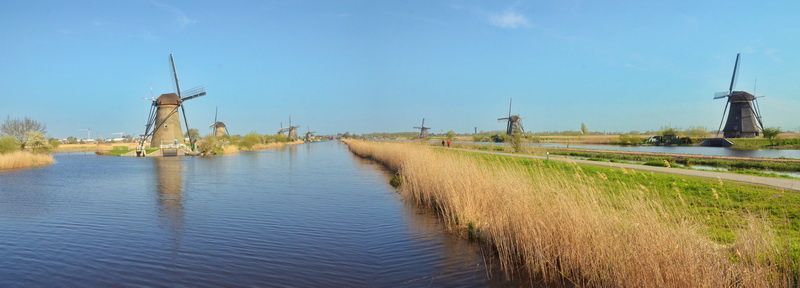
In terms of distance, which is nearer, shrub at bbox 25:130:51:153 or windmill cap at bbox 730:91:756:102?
shrub at bbox 25:130:51:153

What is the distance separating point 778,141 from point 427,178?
60.1 m

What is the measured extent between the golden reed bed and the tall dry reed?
3434cm

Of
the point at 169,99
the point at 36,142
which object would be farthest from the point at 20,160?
the point at 169,99

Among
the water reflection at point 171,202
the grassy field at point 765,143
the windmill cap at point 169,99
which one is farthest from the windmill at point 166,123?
the grassy field at point 765,143

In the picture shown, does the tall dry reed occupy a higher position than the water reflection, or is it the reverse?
the tall dry reed

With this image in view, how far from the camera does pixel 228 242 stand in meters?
10.2

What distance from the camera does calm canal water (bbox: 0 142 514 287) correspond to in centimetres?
768

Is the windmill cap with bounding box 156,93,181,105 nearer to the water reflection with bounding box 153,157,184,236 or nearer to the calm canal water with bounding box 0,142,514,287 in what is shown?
the water reflection with bounding box 153,157,184,236

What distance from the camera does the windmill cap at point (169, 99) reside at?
56.7 metres

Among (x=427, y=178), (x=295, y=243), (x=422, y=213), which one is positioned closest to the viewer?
(x=295, y=243)

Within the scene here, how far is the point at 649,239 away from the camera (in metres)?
5.15

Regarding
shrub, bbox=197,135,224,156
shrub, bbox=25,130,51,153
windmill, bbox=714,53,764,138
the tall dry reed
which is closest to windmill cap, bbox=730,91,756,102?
windmill, bbox=714,53,764,138

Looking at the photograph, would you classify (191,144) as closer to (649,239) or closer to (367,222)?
(367,222)

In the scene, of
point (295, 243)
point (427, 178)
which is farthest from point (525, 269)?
point (427, 178)
